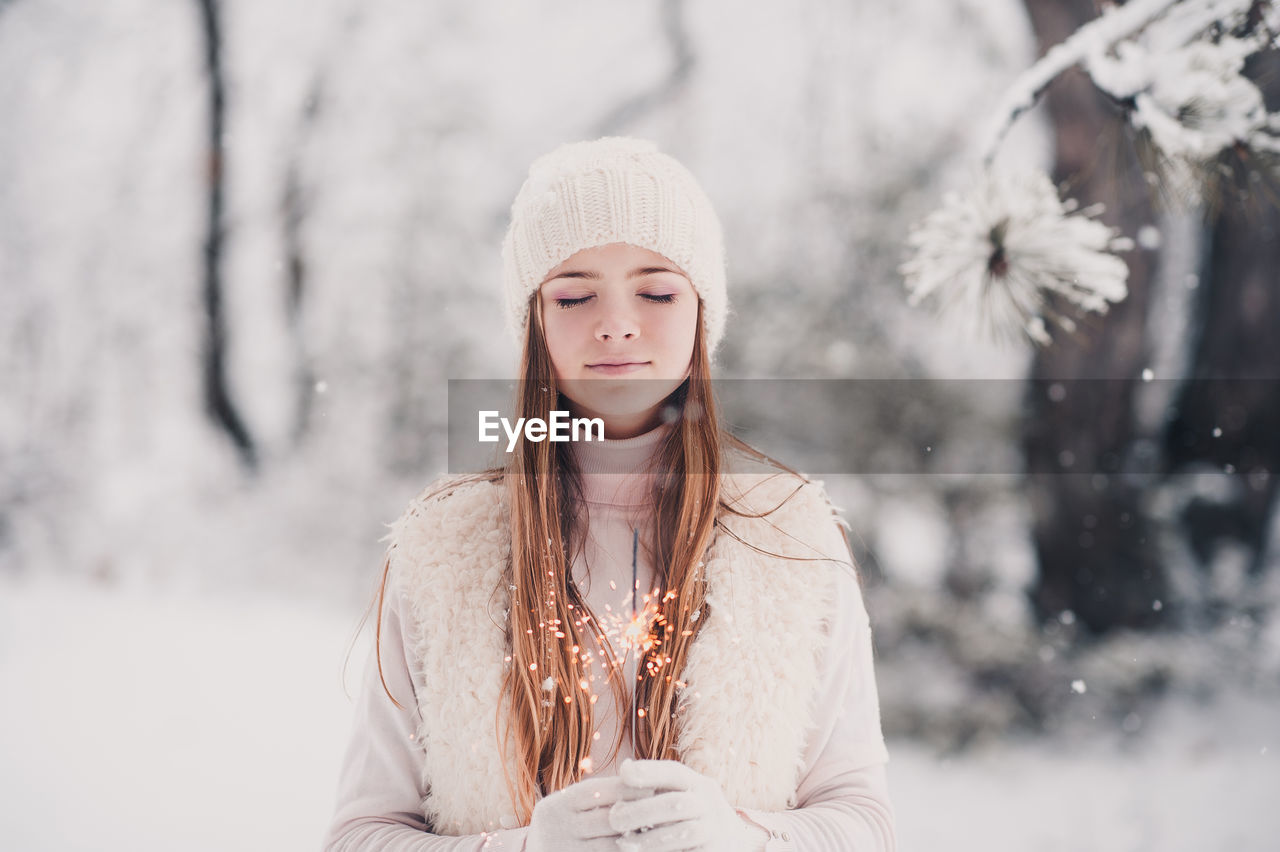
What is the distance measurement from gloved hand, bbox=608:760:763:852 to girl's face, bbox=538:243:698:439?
346mm

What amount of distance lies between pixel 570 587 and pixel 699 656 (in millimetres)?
150

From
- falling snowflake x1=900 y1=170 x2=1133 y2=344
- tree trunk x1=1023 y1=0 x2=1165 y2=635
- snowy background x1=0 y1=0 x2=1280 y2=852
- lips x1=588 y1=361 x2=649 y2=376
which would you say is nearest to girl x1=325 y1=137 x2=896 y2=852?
lips x1=588 y1=361 x2=649 y2=376

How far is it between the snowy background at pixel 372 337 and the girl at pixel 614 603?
0.83m

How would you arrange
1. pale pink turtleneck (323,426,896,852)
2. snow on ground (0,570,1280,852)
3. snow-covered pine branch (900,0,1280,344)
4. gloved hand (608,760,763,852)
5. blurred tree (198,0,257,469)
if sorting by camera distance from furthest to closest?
blurred tree (198,0,257,469) < snow on ground (0,570,1280,852) < snow-covered pine branch (900,0,1280,344) < pale pink turtleneck (323,426,896,852) < gloved hand (608,760,763,852)

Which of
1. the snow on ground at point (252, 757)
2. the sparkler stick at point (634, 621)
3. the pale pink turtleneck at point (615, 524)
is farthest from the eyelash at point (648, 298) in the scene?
the snow on ground at point (252, 757)

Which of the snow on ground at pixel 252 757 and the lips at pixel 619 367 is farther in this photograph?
the snow on ground at pixel 252 757

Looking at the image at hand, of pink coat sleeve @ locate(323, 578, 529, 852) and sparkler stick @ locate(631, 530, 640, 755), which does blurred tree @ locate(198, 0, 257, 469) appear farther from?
sparkler stick @ locate(631, 530, 640, 755)

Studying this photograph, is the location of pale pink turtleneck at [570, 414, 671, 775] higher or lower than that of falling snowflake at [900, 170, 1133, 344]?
lower

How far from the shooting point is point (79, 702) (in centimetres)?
150

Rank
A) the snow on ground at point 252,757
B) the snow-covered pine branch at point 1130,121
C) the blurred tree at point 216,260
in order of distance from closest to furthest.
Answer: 1. the snow-covered pine branch at point 1130,121
2. the snow on ground at point 252,757
3. the blurred tree at point 216,260

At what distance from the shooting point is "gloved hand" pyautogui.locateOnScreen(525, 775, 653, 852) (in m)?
0.60

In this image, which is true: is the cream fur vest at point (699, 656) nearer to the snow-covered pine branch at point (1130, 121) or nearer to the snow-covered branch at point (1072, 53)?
the snow-covered pine branch at point (1130, 121)

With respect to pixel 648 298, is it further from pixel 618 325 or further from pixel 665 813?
pixel 665 813

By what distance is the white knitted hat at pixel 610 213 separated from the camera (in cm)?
74
